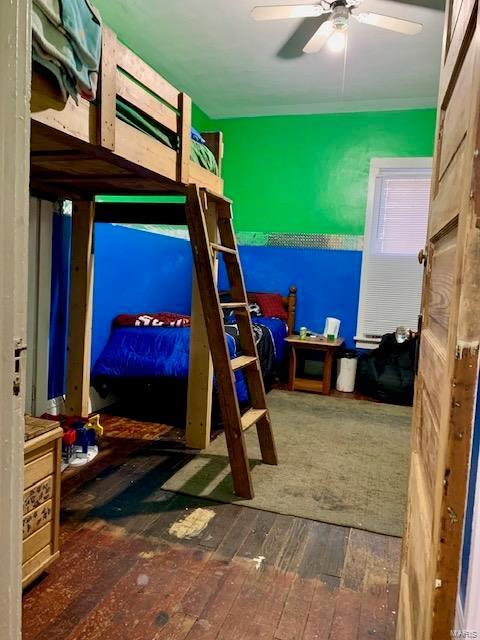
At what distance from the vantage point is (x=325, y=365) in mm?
4344

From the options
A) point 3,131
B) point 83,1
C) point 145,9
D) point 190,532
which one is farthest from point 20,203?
point 145,9

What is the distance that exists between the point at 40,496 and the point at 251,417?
113 centimetres

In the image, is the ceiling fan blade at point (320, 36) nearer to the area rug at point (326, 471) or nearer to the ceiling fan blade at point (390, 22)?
the ceiling fan blade at point (390, 22)

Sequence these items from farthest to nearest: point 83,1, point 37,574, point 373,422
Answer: point 373,422
point 37,574
point 83,1

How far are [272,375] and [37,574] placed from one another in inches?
123

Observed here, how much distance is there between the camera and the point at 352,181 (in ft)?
15.8

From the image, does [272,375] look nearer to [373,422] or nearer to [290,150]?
[373,422]

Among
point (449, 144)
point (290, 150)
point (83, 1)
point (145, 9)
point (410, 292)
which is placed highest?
point (145, 9)

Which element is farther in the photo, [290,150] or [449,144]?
[290,150]

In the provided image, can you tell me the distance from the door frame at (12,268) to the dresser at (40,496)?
28.1 inches

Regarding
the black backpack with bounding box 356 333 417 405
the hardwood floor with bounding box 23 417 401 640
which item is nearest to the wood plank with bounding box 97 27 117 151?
the hardwood floor with bounding box 23 417 401 640

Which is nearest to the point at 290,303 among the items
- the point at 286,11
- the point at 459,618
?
the point at 286,11

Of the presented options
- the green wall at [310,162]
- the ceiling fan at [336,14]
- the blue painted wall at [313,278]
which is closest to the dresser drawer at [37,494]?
the ceiling fan at [336,14]

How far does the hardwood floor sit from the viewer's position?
54.8 inches
